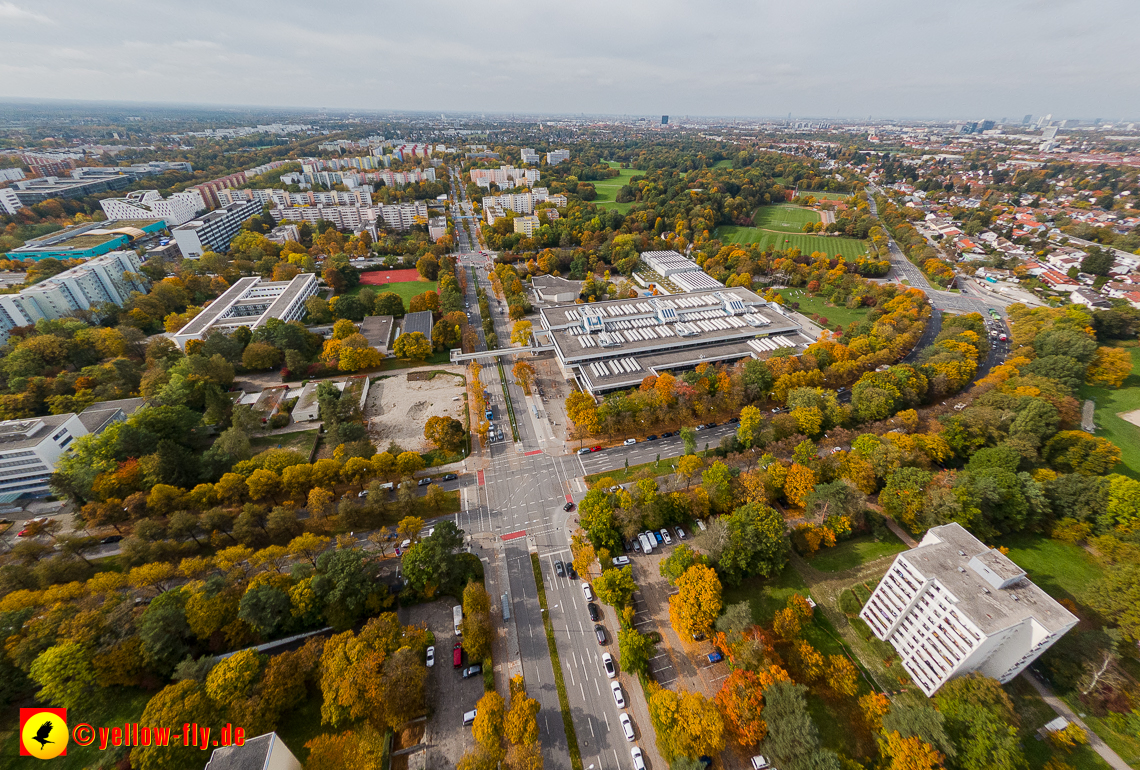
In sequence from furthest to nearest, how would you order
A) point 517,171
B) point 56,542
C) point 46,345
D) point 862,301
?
1. point 517,171
2. point 862,301
3. point 46,345
4. point 56,542

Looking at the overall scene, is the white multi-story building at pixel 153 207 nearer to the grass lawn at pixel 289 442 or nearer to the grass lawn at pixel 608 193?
the grass lawn at pixel 289 442

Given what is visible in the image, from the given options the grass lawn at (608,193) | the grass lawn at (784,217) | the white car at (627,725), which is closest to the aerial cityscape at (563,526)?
the white car at (627,725)

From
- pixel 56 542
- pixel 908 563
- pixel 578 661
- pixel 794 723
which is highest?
pixel 908 563

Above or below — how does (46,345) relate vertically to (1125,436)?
above

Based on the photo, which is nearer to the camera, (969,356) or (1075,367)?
(1075,367)

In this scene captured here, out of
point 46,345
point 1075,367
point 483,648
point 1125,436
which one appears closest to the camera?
point 483,648

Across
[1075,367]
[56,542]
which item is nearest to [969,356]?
[1075,367]

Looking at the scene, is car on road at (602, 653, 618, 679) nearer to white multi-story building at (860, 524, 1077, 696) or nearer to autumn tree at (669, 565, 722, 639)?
autumn tree at (669, 565, 722, 639)

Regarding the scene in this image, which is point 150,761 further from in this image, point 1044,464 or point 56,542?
point 1044,464
